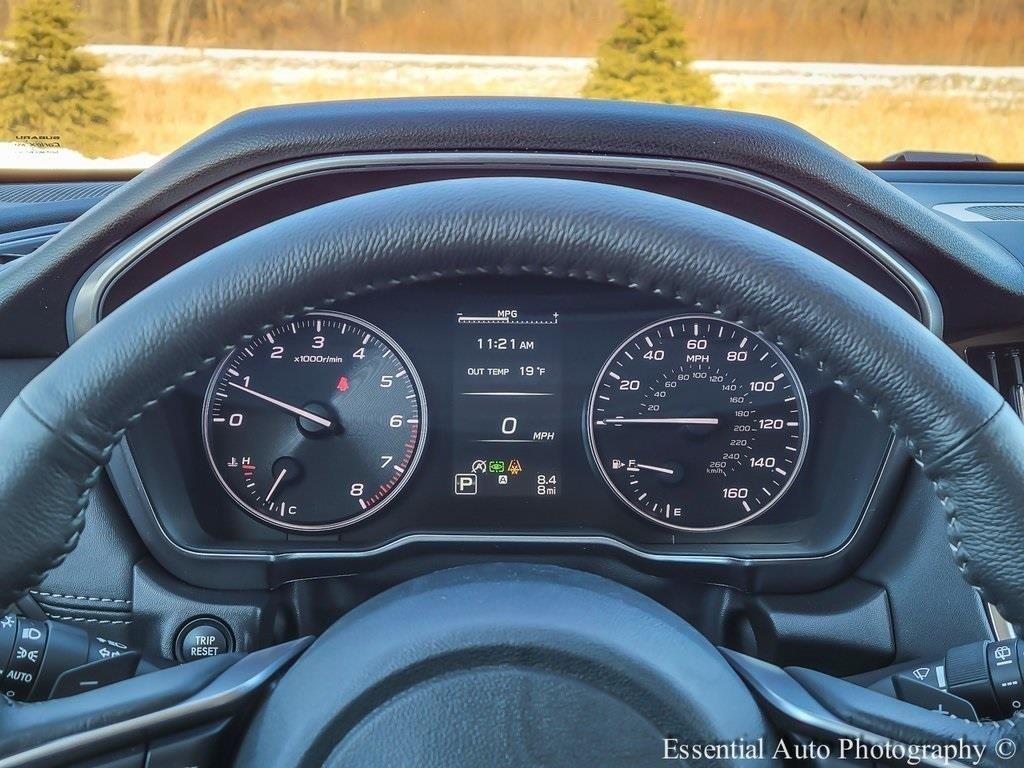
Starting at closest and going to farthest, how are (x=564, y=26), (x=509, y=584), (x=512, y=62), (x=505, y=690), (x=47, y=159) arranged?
(x=505, y=690) → (x=509, y=584) → (x=47, y=159) → (x=512, y=62) → (x=564, y=26)

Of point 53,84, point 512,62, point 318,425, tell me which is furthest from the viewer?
point 512,62

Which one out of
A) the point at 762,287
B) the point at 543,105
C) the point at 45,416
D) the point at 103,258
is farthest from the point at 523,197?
the point at 103,258

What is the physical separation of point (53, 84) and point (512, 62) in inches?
86.6

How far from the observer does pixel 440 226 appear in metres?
1.16

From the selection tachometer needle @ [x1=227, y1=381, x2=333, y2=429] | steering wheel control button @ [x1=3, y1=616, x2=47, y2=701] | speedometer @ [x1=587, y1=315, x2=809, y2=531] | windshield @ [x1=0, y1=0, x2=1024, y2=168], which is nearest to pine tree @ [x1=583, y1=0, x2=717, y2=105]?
windshield @ [x1=0, y1=0, x2=1024, y2=168]

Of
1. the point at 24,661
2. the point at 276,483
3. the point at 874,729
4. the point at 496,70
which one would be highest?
the point at 496,70

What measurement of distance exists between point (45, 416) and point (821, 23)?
6.24 metres

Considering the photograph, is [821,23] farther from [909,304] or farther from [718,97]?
[909,304]

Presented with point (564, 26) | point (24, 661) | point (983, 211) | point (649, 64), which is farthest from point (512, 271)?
point (564, 26)

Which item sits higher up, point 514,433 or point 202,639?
point 514,433

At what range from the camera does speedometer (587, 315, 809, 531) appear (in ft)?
7.95

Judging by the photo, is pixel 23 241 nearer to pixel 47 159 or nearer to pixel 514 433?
pixel 47 159

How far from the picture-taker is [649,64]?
4.95m

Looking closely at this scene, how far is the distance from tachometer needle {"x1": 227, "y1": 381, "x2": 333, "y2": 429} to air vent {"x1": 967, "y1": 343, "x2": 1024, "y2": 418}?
4.65 ft
